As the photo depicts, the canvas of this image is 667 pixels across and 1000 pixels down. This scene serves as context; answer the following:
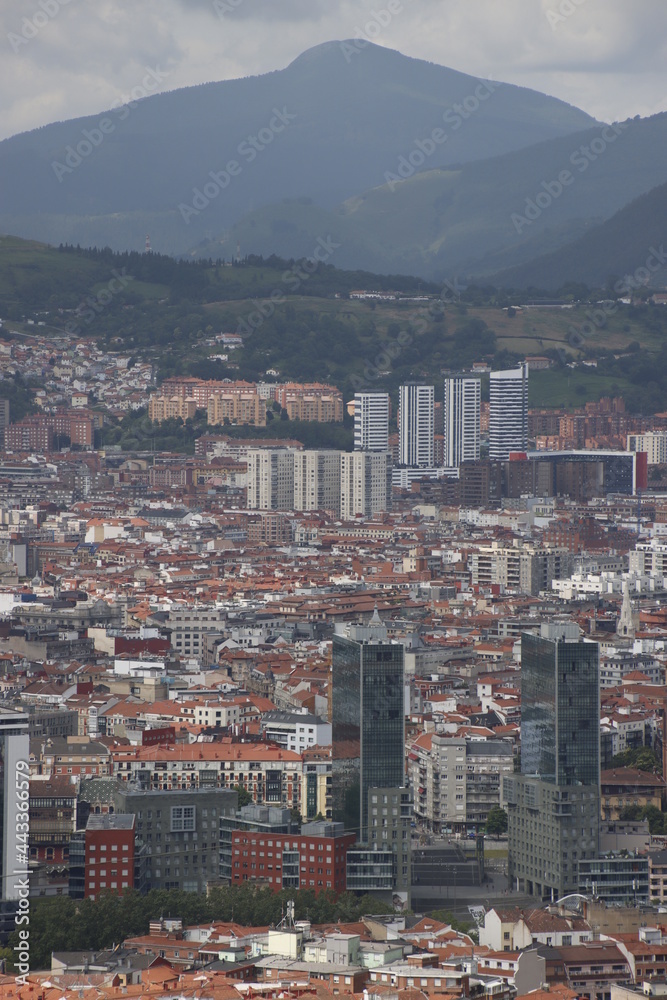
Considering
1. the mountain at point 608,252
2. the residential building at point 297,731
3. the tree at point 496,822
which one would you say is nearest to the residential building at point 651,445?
the mountain at point 608,252

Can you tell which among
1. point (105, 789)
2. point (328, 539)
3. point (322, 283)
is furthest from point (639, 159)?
point (105, 789)

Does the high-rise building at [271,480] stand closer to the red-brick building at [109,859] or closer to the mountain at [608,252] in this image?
the red-brick building at [109,859]

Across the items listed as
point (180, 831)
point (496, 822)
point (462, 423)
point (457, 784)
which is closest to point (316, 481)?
point (462, 423)

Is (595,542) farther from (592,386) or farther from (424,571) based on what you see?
(592,386)

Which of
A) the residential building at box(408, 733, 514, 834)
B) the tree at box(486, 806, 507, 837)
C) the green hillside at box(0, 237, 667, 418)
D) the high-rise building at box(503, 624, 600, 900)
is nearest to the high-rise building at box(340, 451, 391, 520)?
the green hillside at box(0, 237, 667, 418)

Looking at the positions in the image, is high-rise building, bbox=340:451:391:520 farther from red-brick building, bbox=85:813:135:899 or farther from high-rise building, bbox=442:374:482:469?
red-brick building, bbox=85:813:135:899

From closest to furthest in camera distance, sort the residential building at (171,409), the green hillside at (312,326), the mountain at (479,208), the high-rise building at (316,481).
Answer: the high-rise building at (316,481), the residential building at (171,409), the green hillside at (312,326), the mountain at (479,208)
